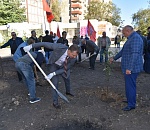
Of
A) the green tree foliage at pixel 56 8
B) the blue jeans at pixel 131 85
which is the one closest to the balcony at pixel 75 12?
the green tree foliage at pixel 56 8

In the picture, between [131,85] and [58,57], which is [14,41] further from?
[131,85]

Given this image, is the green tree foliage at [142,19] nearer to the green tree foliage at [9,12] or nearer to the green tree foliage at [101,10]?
the green tree foliage at [101,10]

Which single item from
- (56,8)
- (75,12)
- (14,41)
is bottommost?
(14,41)

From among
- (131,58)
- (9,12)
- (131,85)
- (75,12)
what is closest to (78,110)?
(131,85)

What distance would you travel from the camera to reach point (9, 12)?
32.2 meters

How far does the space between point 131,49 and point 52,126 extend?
2063 mm

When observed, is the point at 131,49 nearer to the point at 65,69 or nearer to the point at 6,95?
the point at 65,69

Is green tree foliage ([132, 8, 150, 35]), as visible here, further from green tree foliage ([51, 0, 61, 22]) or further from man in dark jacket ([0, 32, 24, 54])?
man in dark jacket ([0, 32, 24, 54])

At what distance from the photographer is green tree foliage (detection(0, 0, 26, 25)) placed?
104ft

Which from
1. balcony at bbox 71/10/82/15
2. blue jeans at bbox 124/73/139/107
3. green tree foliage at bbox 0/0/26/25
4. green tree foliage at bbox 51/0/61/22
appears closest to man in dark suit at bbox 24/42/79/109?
blue jeans at bbox 124/73/139/107

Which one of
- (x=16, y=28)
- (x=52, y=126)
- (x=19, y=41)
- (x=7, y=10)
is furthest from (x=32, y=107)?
(x=7, y=10)

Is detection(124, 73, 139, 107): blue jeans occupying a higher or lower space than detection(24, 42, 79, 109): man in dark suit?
lower

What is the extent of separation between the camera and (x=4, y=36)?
86.6 ft

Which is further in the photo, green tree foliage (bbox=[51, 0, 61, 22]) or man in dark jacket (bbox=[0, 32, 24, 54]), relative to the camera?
green tree foliage (bbox=[51, 0, 61, 22])
